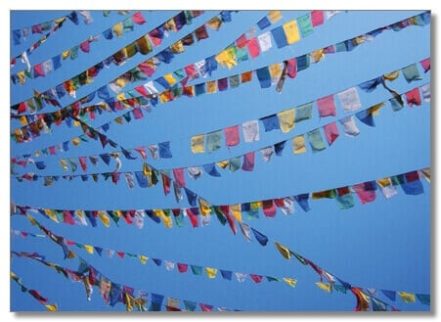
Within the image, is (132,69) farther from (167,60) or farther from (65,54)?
(65,54)

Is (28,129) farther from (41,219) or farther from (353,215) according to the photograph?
(353,215)

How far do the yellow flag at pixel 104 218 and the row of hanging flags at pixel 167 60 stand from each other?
0.45m

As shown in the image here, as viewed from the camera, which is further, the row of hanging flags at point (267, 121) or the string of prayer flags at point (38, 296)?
the string of prayer flags at point (38, 296)

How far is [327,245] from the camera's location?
2398mm

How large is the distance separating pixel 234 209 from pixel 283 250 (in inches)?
9.8

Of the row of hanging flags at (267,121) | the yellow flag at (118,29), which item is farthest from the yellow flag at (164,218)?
the yellow flag at (118,29)

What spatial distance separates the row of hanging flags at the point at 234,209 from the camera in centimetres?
238

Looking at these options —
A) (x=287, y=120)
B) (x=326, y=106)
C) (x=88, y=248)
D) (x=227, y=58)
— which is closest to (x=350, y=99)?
(x=326, y=106)

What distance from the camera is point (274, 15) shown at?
2410 millimetres

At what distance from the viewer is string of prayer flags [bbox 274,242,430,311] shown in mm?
2406

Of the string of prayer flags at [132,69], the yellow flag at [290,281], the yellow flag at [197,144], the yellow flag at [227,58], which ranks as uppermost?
the string of prayer flags at [132,69]

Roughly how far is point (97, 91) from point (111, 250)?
0.63 meters

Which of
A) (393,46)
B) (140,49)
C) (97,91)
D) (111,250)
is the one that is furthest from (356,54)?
(111,250)

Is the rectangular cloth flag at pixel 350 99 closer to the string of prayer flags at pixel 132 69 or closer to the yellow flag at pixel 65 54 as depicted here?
the string of prayer flags at pixel 132 69
